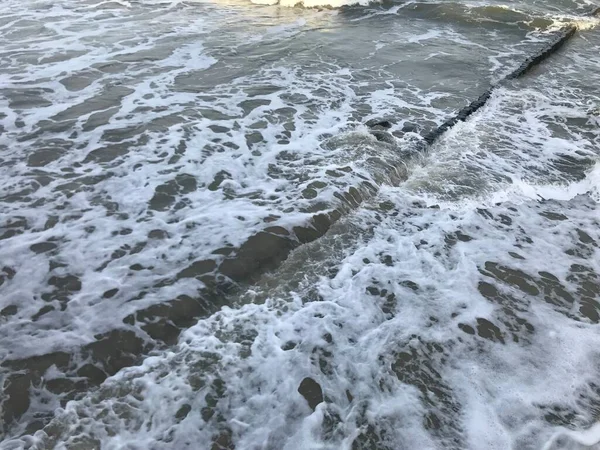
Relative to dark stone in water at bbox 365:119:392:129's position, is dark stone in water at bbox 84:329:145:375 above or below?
below

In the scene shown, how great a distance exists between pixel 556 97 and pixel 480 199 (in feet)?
14.7

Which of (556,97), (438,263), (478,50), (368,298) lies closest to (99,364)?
(368,298)

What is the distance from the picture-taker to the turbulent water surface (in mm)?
3451

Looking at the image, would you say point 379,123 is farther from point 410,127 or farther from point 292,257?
point 292,257

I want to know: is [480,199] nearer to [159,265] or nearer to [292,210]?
[292,210]

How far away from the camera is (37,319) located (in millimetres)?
4133

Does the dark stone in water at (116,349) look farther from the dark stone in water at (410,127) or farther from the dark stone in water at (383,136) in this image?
the dark stone in water at (410,127)

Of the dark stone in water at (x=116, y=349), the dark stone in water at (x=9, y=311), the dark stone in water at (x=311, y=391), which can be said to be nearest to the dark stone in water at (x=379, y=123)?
the dark stone in water at (x=311, y=391)

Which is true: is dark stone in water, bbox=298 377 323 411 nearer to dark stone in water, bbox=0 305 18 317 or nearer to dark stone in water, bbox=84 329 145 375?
dark stone in water, bbox=84 329 145 375

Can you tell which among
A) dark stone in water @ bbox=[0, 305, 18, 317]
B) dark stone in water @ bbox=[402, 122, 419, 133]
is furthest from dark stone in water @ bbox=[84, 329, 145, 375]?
dark stone in water @ bbox=[402, 122, 419, 133]

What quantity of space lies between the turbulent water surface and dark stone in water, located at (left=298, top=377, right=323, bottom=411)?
0.03 metres

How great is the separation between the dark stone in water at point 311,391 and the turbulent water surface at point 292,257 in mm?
27

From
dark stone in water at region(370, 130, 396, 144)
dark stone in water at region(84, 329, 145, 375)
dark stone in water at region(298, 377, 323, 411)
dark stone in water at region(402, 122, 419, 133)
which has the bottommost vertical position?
dark stone in water at region(298, 377, 323, 411)

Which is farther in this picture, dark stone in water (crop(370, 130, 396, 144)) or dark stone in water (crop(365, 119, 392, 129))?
dark stone in water (crop(365, 119, 392, 129))
